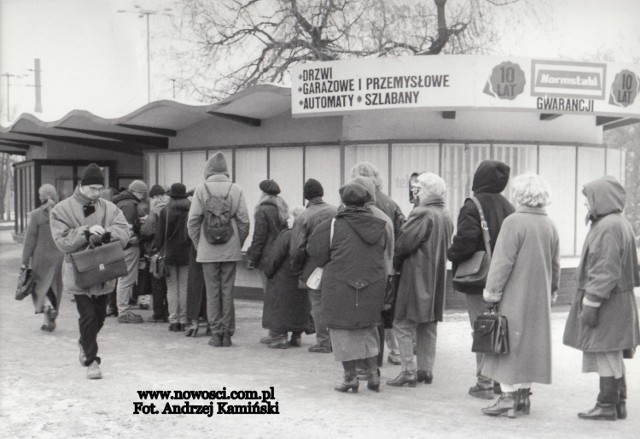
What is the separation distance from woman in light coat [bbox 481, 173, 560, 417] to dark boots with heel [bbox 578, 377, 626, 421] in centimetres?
40

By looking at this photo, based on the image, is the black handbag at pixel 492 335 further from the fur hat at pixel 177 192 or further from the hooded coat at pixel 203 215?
the fur hat at pixel 177 192

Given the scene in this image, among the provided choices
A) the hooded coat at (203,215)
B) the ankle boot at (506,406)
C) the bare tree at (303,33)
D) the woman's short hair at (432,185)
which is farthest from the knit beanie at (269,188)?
the bare tree at (303,33)

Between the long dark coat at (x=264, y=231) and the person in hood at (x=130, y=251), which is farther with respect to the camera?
the person in hood at (x=130, y=251)

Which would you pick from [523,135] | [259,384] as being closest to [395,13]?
[523,135]

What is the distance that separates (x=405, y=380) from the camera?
674cm

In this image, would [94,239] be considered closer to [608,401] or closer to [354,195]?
[354,195]

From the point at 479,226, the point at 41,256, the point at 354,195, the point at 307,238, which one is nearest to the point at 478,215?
the point at 479,226

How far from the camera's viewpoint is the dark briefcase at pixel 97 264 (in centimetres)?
668

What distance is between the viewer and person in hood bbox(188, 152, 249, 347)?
8.54 metres

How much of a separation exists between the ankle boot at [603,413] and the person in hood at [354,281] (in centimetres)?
171

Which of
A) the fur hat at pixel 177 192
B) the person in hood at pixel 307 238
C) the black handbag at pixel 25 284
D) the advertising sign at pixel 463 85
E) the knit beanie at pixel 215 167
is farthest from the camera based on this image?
the advertising sign at pixel 463 85

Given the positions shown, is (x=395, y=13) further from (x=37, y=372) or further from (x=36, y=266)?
(x=37, y=372)

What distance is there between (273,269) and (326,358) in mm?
1163

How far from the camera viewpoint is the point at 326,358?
26.1 feet
